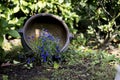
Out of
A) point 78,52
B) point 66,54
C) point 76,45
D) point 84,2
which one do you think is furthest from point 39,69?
point 84,2

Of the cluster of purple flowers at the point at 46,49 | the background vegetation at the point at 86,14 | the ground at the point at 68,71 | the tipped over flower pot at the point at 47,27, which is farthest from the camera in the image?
the background vegetation at the point at 86,14

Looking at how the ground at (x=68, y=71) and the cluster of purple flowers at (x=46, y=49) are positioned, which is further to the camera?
the cluster of purple flowers at (x=46, y=49)

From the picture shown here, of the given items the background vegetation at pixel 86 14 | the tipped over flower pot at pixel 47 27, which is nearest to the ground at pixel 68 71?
the tipped over flower pot at pixel 47 27

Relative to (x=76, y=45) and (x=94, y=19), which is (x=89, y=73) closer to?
(x=76, y=45)

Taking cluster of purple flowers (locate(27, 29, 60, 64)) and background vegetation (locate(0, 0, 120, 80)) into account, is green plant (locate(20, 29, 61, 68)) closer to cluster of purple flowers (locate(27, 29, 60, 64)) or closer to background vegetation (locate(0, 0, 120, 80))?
cluster of purple flowers (locate(27, 29, 60, 64))

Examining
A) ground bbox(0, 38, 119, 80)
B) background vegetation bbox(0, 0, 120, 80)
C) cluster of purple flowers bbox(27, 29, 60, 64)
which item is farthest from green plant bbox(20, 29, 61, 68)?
background vegetation bbox(0, 0, 120, 80)

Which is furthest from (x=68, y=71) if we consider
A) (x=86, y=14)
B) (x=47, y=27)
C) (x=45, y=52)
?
(x=86, y=14)

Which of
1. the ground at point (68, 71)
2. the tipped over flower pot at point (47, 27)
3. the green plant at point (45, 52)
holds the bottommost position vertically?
the ground at point (68, 71)

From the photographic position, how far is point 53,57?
4.58 m

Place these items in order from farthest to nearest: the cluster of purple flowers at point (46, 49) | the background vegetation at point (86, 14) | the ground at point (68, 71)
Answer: the background vegetation at point (86, 14) → the cluster of purple flowers at point (46, 49) → the ground at point (68, 71)

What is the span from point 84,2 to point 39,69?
205cm

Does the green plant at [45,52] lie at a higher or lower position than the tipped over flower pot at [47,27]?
lower

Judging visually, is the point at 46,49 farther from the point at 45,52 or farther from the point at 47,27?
the point at 47,27

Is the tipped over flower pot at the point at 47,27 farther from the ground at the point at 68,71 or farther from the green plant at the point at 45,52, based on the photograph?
the ground at the point at 68,71
